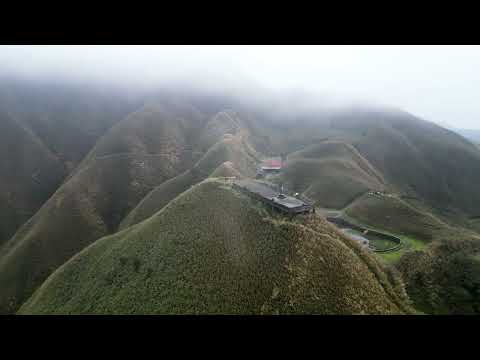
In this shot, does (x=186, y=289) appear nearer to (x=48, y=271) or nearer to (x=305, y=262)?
(x=305, y=262)

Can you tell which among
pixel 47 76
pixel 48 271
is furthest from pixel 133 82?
pixel 48 271

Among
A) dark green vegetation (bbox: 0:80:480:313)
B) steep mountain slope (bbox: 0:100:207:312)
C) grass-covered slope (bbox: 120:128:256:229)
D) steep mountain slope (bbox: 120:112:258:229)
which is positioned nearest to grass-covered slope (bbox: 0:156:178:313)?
steep mountain slope (bbox: 0:100:207:312)

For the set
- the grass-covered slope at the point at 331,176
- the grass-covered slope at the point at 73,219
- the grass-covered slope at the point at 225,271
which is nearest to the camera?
the grass-covered slope at the point at 225,271

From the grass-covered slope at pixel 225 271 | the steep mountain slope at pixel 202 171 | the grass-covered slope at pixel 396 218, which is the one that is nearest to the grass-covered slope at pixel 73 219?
the steep mountain slope at pixel 202 171

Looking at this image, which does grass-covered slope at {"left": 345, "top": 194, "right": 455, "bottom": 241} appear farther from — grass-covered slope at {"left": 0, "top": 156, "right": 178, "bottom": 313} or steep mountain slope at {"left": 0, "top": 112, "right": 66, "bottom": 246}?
steep mountain slope at {"left": 0, "top": 112, "right": 66, "bottom": 246}

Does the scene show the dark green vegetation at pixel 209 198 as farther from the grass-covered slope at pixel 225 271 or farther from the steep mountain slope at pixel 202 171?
the steep mountain slope at pixel 202 171

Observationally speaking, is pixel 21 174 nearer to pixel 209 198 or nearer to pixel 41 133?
pixel 41 133

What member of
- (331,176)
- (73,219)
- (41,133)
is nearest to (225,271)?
(331,176)
